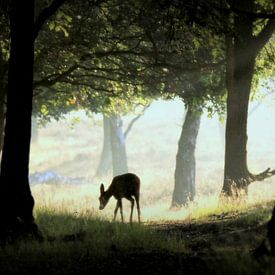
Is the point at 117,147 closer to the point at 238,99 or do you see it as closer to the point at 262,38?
the point at 238,99

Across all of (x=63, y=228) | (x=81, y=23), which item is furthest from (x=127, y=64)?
(x=63, y=228)

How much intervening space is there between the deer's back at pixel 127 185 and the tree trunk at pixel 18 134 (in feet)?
16.2

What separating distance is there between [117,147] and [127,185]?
80.0 ft

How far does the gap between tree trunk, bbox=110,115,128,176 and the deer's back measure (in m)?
23.2

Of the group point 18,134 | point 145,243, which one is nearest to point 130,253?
point 145,243

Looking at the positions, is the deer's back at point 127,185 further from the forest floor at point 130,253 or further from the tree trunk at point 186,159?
the tree trunk at point 186,159

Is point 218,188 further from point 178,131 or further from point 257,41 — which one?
point 178,131

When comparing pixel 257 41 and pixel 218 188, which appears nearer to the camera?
pixel 257 41

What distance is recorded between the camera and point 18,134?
9.07m

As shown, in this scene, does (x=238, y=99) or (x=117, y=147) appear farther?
(x=117, y=147)

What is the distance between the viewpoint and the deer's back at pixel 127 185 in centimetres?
1388

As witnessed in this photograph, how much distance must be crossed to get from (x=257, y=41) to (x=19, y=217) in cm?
939

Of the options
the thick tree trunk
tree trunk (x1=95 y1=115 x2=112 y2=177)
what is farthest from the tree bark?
tree trunk (x1=95 y1=115 x2=112 y2=177)

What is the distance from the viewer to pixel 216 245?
8.70 meters
